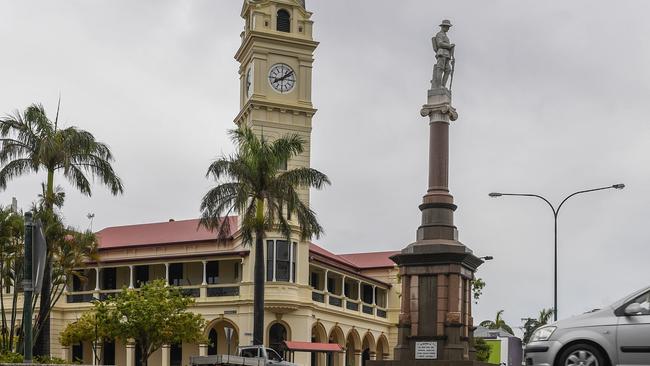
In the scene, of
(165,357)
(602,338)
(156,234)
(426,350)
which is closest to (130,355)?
(165,357)

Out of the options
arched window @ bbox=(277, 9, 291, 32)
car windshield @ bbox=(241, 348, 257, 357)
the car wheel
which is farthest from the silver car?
arched window @ bbox=(277, 9, 291, 32)

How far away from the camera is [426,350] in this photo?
133 ft

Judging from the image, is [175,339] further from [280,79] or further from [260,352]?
[280,79]

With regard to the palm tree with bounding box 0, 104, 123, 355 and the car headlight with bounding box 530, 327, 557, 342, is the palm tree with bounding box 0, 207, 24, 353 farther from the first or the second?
the car headlight with bounding box 530, 327, 557, 342

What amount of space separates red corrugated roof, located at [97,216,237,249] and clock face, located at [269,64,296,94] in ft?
27.0

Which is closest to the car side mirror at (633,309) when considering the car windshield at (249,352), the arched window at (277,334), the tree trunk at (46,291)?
the car windshield at (249,352)

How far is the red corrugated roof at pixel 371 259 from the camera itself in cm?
7995

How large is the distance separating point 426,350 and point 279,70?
27.8 meters

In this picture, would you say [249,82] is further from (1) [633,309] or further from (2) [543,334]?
(1) [633,309]

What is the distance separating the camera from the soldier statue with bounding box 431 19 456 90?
43750mm

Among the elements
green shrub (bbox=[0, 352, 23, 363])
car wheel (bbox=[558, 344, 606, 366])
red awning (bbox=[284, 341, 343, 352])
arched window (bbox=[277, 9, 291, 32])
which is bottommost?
red awning (bbox=[284, 341, 343, 352])

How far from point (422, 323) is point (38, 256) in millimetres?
26585

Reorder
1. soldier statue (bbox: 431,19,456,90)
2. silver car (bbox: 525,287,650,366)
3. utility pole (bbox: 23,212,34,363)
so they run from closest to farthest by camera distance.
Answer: utility pole (bbox: 23,212,34,363), silver car (bbox: 525,287,650,366), soldier statue (bbox: 431,19,456,90)

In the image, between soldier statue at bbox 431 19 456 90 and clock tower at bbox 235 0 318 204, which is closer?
soldier statue at bbox 431 19 456 90
